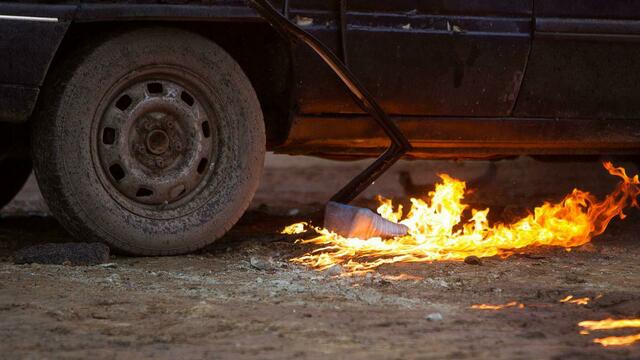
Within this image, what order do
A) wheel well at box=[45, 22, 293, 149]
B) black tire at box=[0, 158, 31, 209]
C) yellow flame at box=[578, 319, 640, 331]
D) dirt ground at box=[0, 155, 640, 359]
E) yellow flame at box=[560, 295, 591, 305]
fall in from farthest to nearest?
black tire at box=[0, 158, 31, 209], wheel well at box=[45, 22, 293, 149], yellow flame at box=[560, 295, 591, 305], yellow flame at box=[578, 319, 640, 331], dirt ground at box=[0, 155, 640, 359]

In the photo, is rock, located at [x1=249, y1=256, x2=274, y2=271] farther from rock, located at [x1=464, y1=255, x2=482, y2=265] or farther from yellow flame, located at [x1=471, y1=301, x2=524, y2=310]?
yellow flame, located at [x1=471, y1=301, x2=524, y2=310]

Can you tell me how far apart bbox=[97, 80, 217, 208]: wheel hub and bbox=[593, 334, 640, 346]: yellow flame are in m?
2.31

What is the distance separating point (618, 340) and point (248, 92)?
237 centimetres

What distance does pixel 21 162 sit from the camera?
283 inches

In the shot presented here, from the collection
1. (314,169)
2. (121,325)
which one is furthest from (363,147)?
(314,169)

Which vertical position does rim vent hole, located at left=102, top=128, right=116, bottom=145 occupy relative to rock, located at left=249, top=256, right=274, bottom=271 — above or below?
above

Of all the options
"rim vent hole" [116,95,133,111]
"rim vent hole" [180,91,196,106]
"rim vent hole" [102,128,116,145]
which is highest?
"rim vent hole" [180,91,196,106]

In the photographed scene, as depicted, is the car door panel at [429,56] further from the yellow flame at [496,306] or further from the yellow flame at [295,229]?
the yellow flame at [496,306]

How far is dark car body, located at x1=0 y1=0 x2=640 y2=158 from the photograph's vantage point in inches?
216

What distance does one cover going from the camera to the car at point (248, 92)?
5.19m

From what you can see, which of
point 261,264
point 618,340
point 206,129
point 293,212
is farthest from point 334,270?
point 293,212

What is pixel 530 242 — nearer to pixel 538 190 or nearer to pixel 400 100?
pixel 400 100

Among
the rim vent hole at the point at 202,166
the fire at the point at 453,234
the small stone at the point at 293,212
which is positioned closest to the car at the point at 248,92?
the rim vent hole at the point at 202,166

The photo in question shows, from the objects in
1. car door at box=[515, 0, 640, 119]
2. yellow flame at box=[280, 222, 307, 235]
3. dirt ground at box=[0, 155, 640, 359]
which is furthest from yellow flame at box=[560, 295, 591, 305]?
yellow flame at box=[280, 222, 307, 235]
